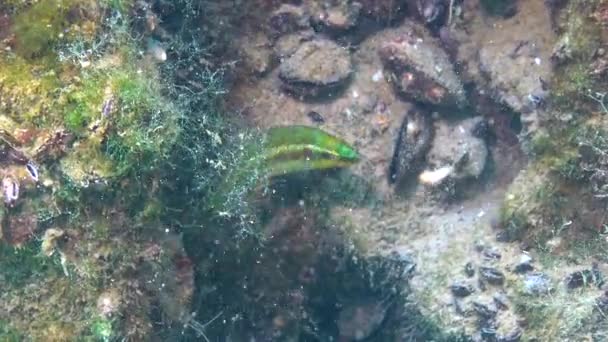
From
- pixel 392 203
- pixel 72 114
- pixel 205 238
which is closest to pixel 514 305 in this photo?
pixel 392 203

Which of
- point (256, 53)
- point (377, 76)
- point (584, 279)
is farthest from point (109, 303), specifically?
point (584, 279)

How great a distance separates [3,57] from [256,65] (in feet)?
8.02

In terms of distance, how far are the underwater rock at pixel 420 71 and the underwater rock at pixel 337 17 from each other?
1.48 feet

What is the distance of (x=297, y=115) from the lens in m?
5.12

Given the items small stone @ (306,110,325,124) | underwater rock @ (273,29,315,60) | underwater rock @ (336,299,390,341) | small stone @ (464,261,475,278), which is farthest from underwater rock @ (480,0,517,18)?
underwater rock @ (336,299,390,341)

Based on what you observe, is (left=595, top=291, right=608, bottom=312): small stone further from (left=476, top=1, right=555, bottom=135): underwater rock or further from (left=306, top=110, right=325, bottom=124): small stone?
(left=306, top=110, right=325, bottom=124): small stone

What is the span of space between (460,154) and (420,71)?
98 cm

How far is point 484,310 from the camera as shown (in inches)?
181

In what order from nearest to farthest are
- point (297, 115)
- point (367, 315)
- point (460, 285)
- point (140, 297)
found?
point (140, 297) → point (460, 285) → point (297, 115) → point (367, 315)

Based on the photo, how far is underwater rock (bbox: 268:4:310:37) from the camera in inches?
204

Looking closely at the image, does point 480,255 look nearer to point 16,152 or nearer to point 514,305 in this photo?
point 514,305

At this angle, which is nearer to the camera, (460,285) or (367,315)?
(460,285)

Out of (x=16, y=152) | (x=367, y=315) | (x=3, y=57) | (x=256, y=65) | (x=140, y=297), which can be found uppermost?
(x=3, y=57)

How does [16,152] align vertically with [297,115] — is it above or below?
above
